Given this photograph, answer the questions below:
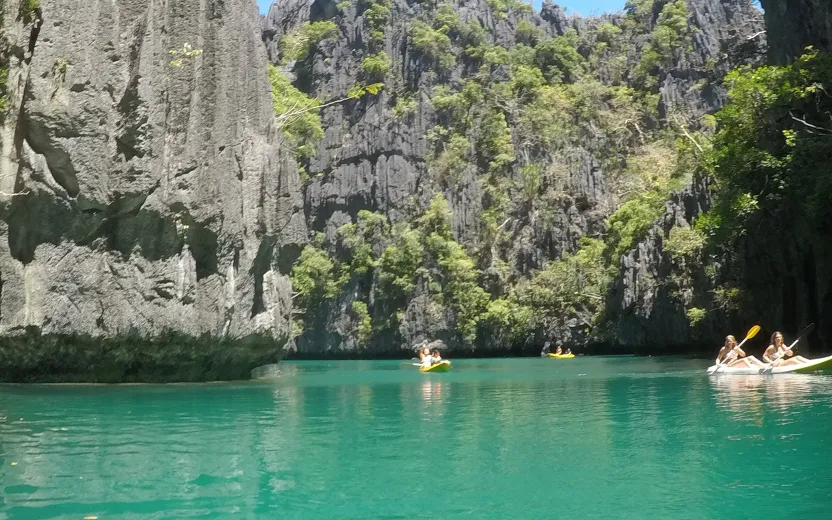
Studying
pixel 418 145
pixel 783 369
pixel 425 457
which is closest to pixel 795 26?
pixel 783 369

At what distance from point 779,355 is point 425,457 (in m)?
15.1

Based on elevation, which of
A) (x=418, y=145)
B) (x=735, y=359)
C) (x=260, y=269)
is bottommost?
(x=735, y=359)

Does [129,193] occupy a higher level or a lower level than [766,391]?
higher

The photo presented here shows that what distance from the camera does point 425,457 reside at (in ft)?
27.0

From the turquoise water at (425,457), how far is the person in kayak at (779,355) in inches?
198

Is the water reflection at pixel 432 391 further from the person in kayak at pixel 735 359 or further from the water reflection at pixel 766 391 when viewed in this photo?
the person in kayak at pixel 735 359

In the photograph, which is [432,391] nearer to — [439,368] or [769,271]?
[439,368]

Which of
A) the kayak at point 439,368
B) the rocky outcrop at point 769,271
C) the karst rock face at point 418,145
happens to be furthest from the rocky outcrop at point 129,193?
the karst rock face at point 418,145

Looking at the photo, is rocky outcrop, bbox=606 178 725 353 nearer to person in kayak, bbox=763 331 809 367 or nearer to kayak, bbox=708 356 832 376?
person in kayak, bbox=763 331 809 367

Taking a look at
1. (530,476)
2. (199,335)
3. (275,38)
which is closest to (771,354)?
(199,335)

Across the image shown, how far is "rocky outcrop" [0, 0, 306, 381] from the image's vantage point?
16.7 m

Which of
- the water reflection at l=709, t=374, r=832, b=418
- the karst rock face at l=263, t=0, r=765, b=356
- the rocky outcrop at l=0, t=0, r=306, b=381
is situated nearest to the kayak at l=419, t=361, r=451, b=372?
the rocky outcrop at l=0, t=0, r=306, b=381

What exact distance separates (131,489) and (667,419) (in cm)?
733

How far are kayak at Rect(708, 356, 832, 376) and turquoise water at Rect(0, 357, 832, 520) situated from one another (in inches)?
176
